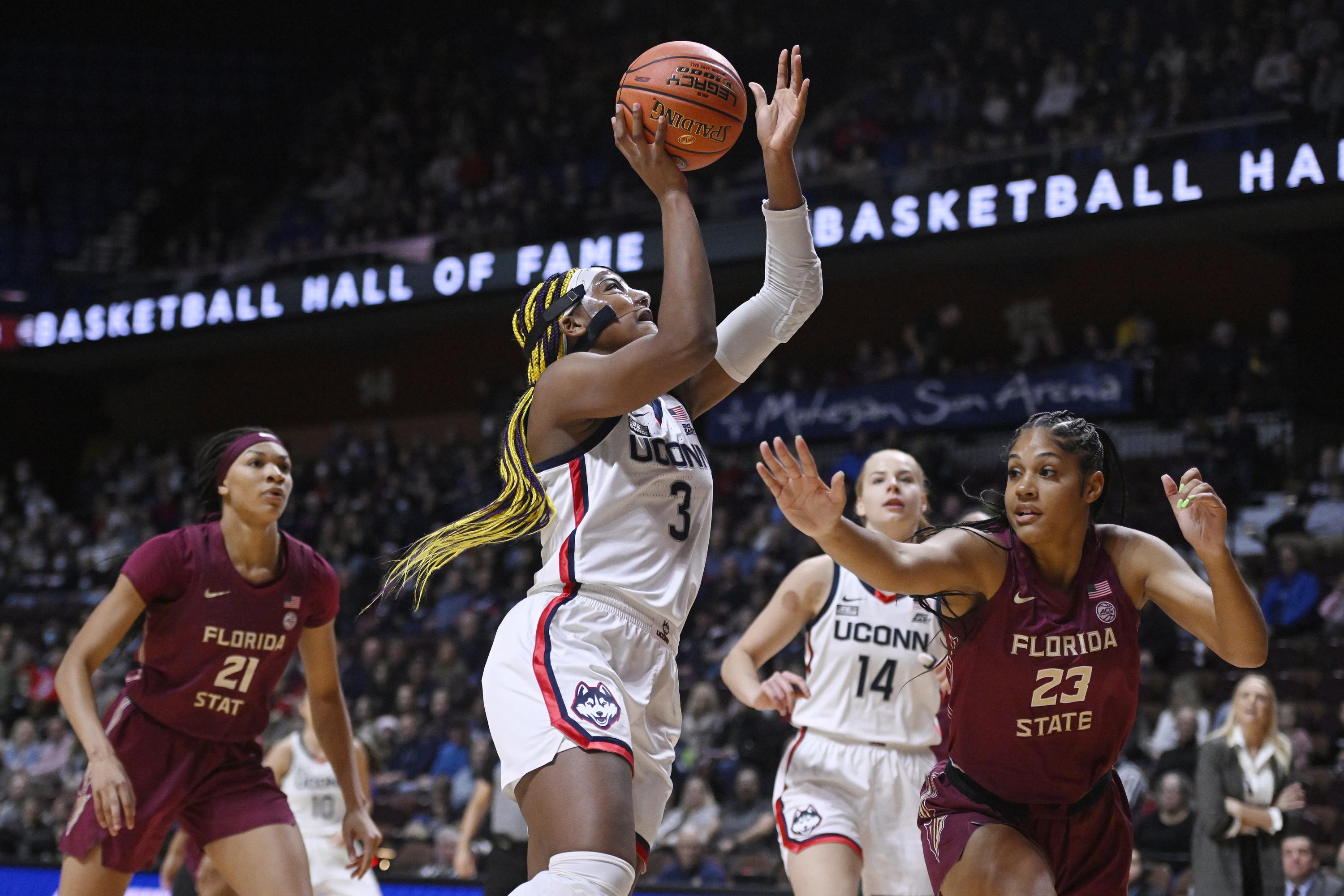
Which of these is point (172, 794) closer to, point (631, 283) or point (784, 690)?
point (784, 690)

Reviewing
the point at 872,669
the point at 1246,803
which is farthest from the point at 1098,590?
the point at 1246,803

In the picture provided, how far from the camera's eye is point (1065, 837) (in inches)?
138

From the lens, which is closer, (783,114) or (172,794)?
(783,114)

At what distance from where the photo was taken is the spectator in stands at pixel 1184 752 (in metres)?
8.23

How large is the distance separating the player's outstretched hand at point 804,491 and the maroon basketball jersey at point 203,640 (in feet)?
7.46

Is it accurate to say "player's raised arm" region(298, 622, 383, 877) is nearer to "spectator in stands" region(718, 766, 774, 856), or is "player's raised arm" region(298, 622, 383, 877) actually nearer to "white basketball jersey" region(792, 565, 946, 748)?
"white basketball jersey" region(792, 565, 946, 748)

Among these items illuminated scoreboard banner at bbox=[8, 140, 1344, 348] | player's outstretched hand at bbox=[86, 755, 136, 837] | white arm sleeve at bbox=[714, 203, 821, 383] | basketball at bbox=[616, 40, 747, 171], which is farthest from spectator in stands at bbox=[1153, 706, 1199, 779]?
player's outstretched hand at bbox=[86, 755, 136, 837]

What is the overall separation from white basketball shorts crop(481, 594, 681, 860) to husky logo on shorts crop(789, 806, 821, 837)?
1.46m

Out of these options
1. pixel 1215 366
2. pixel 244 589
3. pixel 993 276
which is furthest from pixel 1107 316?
pixel 244 589

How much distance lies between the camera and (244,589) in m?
4.56

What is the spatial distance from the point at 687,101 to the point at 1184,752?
20.2 ft

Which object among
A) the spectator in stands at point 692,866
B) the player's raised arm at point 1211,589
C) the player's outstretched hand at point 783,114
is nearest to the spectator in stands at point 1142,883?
the spectator in stands at point 692,866

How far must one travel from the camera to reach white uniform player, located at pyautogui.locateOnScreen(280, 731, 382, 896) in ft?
22.6

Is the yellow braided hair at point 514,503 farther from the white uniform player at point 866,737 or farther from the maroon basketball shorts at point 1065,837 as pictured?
the white uniform player at point 866,737
